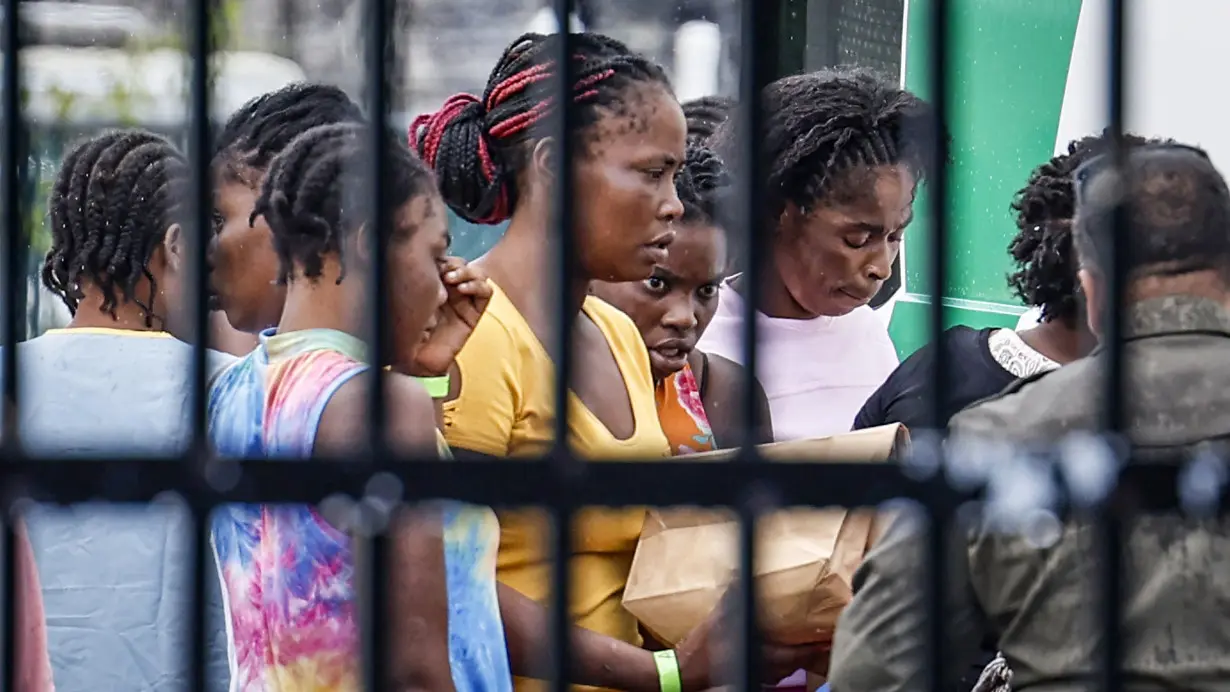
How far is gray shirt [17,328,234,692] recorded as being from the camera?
2.53 meters

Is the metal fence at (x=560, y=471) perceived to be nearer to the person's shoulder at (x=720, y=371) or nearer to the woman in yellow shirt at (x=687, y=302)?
the woman in yellow shirt at (x=687, y=302)

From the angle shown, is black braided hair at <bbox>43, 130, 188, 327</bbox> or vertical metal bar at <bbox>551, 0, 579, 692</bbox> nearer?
vertical metal bar at <bbox>551, 0, 579, 692</bbox>

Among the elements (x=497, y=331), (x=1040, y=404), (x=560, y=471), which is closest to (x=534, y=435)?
(x=497, y=331)

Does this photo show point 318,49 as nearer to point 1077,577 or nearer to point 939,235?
point 1077,577

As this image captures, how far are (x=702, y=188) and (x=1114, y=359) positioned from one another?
1974mm

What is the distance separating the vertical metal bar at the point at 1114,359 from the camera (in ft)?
4.33

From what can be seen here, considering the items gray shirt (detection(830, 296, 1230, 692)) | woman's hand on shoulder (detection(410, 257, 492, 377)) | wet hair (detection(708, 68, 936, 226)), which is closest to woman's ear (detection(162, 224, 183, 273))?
woman's hand on shoulder (detection(410, 257, 492, 377))

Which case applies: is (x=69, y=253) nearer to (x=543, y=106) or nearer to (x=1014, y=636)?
(x=543, y=106)

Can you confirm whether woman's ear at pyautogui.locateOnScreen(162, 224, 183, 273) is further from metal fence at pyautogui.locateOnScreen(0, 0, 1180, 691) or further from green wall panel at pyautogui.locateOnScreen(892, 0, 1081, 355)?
green wall panel at pyautogui.locateOnScreen(892, 0, 1081, 355)

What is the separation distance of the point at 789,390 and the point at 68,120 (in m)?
2.10

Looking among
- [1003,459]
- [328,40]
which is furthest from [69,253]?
[328,40]

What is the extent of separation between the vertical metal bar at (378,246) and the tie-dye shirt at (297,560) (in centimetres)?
67

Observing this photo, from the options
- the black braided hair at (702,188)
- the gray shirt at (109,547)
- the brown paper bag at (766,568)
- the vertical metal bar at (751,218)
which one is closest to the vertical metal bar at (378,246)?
the vertical metal bar at (751,218)

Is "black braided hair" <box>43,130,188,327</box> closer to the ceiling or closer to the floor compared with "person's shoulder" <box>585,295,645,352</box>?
closer to the ceiling
